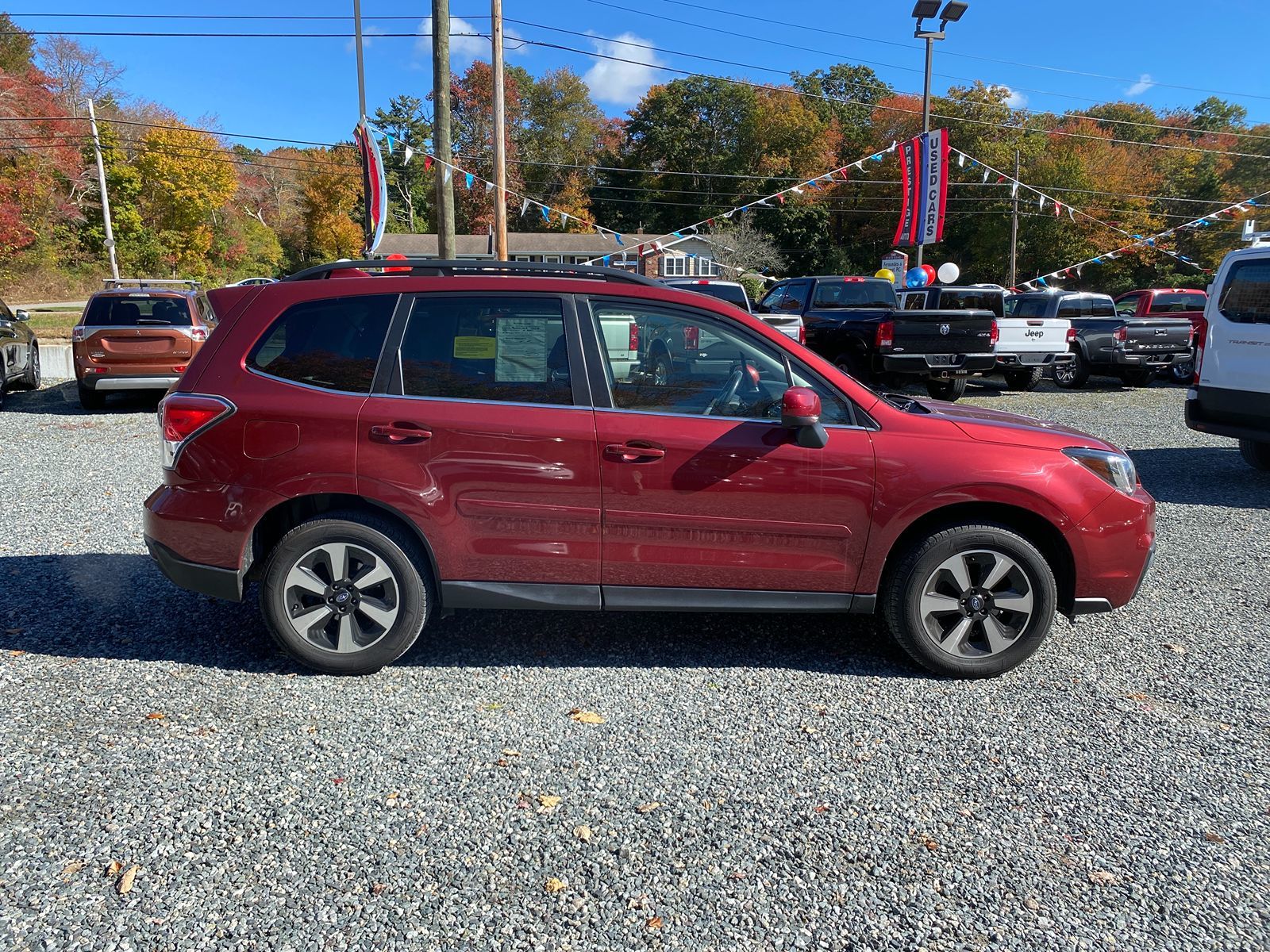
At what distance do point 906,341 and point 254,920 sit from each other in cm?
1254

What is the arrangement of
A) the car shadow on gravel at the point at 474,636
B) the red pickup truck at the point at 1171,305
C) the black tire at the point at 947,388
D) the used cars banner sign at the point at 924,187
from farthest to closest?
the used cars banner sign at the point at 924,187 < the red pickup truck at the point at 1171,305 < the black tire at the point at 947,388 < the car shadow on gravel at the point at 474,636

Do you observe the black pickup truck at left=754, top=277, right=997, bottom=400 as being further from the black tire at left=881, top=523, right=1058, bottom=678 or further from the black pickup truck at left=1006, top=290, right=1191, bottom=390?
the black tire at left=881, top=523, right=1058, bottom=678

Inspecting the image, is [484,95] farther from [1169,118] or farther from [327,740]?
[327,740]

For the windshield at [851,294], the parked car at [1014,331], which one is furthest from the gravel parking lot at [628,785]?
the parked car at [1014,331]

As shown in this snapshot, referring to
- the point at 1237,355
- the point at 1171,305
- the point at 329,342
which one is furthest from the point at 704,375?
the point at 1171,305

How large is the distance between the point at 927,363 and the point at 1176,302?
31.4 ft

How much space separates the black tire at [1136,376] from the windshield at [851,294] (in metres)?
4.98

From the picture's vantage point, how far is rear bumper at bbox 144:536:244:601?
403 cm

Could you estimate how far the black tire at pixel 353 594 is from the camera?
396 centimetres

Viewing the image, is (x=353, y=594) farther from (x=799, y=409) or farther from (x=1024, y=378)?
(x=1024, y=378)

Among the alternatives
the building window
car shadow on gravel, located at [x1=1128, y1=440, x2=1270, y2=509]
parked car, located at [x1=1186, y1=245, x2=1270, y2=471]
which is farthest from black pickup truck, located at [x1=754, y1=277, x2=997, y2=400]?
the building window

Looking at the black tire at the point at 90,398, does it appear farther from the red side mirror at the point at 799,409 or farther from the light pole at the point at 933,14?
the light pole at the point at 933,14

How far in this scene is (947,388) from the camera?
1466 centimetres

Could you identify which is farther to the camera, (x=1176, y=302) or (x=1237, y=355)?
(x=1176, y=302)
